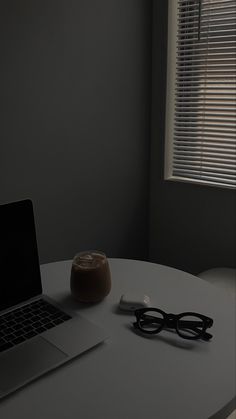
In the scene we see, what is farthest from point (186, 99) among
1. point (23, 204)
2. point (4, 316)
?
point (4, 316)

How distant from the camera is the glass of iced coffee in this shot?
1.16 metres

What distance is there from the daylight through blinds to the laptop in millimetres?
1345

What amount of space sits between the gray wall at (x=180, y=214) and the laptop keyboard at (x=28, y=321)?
4.32ft

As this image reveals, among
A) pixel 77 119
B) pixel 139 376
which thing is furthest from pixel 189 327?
pixel 77 119

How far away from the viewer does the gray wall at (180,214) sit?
2.25 metres

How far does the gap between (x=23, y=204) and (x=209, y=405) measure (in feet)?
2.09

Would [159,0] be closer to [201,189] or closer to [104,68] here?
[104,68]

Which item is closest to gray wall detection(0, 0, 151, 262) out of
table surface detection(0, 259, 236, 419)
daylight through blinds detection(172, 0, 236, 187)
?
daylight through blinds detection(172, 0, 236, 187)

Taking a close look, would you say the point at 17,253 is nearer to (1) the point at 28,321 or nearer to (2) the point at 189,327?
(1) the point at 28,321

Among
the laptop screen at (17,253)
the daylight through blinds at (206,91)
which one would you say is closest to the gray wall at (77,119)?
the daylight through blinds at (206,91)

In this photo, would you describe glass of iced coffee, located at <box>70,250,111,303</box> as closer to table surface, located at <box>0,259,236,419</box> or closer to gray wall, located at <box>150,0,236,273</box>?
table surface, located at <box>0,259,236,419</box>

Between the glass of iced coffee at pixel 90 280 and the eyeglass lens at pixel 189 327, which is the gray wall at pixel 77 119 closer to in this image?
the glass of iced coffee at pixel 90 280

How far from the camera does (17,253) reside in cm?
112

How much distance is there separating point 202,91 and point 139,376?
1674mm
